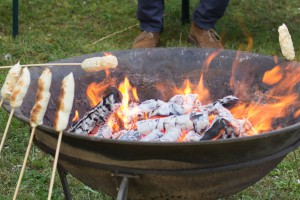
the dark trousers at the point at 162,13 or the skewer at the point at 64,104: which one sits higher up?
the skewer at the point at 64,104

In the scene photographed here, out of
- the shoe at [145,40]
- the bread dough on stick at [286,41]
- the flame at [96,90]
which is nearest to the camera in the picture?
the bread dough on stick at [286,41]

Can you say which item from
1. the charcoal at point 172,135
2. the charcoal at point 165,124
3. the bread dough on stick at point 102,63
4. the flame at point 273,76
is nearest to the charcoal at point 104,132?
the charcoal at point 165,124

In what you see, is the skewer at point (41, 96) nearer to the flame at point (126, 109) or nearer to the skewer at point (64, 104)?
the skewer at point (64, 104)

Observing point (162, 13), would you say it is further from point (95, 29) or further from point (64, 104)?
point (64, 104)

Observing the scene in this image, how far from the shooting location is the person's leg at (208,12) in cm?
427

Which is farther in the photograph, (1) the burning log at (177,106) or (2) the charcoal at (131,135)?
(1) the burning log at (177,106)

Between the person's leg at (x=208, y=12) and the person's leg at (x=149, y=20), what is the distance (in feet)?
0.97

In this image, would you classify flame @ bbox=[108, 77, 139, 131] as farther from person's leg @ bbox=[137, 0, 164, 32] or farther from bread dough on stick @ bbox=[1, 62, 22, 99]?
person's leg @ bbox=[137, 0, 164, 32]

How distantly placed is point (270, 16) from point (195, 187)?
3.73 m

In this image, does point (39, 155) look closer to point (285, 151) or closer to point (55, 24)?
point (285, 151)

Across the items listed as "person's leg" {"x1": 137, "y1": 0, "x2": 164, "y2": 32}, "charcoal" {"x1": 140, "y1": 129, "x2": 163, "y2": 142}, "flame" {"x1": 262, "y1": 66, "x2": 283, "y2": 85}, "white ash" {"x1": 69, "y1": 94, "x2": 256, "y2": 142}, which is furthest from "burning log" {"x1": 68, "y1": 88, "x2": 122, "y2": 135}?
"person's leg" {"x1": 137, "y1": 0, "x2": 164, "y2": 32}

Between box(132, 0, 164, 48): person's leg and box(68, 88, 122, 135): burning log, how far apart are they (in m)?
1.95

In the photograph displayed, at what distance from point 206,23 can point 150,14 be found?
47cm

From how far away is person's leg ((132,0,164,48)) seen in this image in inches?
167
